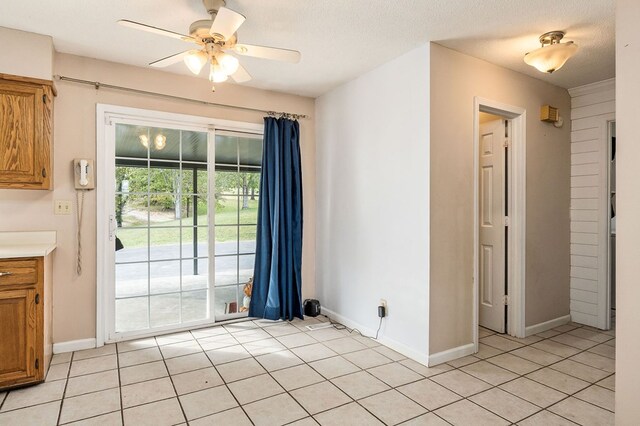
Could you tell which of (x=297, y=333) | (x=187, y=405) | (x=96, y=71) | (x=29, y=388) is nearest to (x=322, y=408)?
(x=187, y=405)

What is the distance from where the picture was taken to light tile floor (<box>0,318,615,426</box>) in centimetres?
211

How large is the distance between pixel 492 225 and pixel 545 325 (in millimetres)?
1129

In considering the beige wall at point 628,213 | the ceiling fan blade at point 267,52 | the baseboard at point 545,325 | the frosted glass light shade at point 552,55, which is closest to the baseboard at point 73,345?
the ceiling fan blade at point 267,52

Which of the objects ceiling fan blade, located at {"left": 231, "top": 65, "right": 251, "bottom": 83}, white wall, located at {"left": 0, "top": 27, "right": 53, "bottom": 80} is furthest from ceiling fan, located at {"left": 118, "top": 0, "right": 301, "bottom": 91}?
white wall, located at {"left": 0, "top": 27, "right": 53, "bottom": 80}

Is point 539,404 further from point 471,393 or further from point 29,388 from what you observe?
point 29,388

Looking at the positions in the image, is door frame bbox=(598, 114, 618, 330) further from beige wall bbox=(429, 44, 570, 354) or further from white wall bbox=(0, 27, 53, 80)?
white wall bbox=(0, 27, 53, 80)

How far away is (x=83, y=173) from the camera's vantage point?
119 inches

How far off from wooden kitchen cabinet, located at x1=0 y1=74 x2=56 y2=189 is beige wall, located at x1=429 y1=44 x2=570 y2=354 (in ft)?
9.54

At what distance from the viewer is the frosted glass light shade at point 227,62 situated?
2.21 metres

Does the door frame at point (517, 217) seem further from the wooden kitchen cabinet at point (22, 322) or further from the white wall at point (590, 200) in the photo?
the wooden kitchen cabinet at point (22, 322)

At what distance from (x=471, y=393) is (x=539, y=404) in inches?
15.4

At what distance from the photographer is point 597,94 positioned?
369cm

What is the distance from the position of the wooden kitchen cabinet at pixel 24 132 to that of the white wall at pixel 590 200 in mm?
4881

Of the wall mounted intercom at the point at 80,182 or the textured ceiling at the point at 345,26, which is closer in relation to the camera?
the textured ceiling at the point at 345,26
